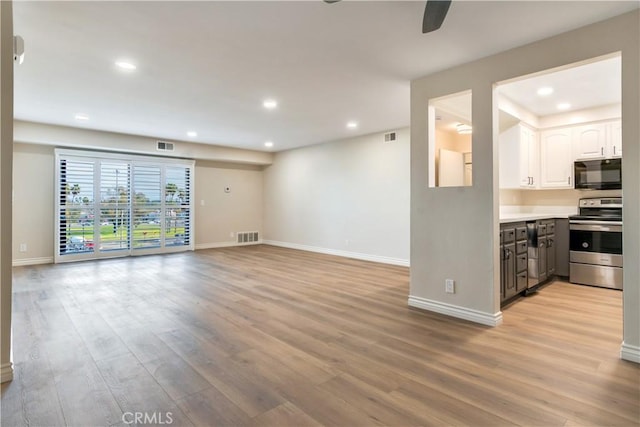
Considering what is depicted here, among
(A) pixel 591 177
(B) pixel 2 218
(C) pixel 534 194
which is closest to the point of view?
(B) pixel 2 218

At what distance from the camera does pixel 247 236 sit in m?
9.12

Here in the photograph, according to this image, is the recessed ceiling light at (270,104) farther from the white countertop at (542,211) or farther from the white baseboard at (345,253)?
the white countertop at (542,211)

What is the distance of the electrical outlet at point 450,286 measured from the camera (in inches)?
128

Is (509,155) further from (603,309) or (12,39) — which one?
(12,39)

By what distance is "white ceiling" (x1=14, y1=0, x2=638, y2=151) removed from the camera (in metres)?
2.31

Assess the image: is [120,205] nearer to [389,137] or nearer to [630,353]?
[389,137]

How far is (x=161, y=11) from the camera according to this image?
233 cm

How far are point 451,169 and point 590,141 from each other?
1.95 m

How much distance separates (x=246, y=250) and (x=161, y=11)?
6.16m

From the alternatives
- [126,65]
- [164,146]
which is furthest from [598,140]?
[164,146]

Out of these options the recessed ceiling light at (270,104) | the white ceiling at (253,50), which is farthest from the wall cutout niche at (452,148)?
the recessed ceiling light at (270,104)

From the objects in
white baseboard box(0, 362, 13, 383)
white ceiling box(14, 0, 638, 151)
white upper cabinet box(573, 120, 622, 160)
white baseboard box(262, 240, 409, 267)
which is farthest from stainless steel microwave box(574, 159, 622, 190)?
white baseboard box(0, 362, 13, 383)

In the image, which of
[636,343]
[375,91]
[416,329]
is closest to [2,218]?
[416,329]

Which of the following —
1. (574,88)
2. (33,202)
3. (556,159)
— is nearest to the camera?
(574,88)
